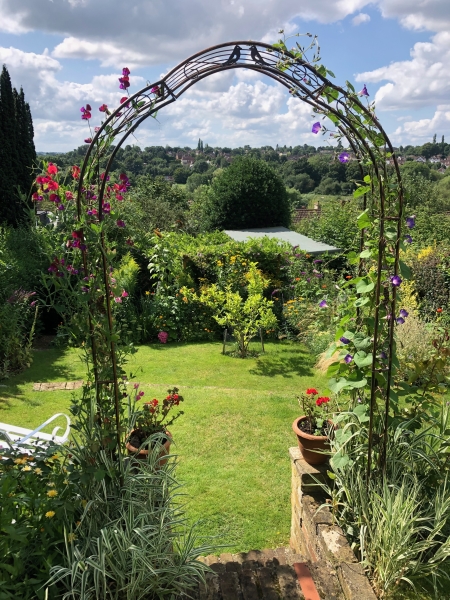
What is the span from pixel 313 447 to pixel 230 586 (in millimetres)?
976

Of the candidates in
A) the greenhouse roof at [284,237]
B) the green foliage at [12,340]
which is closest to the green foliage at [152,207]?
the greenhouse roof at [284,237]

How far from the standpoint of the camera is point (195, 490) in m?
3.59

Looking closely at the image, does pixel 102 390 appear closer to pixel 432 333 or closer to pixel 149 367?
pixel 149 367

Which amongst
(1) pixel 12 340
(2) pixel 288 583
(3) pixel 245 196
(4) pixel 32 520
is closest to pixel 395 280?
(2) pixel 288 583

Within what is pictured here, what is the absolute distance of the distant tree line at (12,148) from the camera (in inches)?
420

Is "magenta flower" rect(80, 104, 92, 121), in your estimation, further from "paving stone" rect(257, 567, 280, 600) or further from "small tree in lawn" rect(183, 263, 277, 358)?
"small tree in lawn" rect(183, 263, 277, 358)

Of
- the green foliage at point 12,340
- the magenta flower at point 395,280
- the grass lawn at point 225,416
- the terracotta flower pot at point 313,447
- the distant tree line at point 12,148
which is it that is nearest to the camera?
the magenta flower at point 395,280

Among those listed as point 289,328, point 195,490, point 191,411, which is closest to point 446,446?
point 195,490

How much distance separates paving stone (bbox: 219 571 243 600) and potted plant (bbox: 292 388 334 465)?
0.87 m

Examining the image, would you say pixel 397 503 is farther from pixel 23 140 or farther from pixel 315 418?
pixel 23 140

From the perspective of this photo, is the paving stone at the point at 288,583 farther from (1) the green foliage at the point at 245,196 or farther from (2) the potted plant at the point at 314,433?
(1) the green foliage at the point at 245,196

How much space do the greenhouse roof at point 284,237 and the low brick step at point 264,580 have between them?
662cm

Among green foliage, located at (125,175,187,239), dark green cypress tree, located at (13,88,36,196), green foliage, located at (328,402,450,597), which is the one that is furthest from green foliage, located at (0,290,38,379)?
dark green cypress tree, located at (13,88,36,196)

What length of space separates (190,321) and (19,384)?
3055mm
